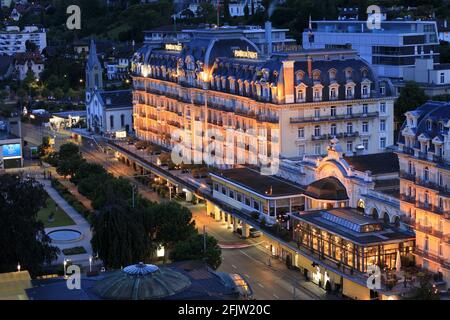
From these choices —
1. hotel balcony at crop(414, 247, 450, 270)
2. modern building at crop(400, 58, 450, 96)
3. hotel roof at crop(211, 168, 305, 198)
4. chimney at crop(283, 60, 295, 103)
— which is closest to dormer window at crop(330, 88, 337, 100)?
chimney at crop(283, 60, 295, 103)

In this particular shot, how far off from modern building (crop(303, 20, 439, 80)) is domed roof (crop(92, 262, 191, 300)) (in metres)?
63.7

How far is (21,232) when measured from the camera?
47.0 metres

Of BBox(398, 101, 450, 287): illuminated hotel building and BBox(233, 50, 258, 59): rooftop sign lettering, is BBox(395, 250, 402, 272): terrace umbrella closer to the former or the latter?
BBox(398, 101, 450, 287): illuminated hotel building

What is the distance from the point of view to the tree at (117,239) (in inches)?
1849

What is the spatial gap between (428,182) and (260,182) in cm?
1784

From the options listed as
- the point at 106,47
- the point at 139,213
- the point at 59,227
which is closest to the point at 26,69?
the point at 106,47

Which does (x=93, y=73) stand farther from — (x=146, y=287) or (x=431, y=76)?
(x=146, y=287)

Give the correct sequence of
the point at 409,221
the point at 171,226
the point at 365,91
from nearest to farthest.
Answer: the point at 409,221 < the point at 171,226 < the point at 365,91

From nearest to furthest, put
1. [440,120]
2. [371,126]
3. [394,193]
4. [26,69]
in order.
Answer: [440,120] → [394,193] → [371,126] → [26,69]

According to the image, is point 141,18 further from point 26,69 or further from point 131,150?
point 131,150

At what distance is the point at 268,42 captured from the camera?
84.6 metres

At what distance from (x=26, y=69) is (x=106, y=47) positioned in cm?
1694

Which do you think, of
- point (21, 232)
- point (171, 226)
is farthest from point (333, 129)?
point (21, 232)

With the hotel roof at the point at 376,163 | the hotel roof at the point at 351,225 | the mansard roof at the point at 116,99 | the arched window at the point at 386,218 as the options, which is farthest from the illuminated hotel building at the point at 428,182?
the mansard roof at the point at 116,99
